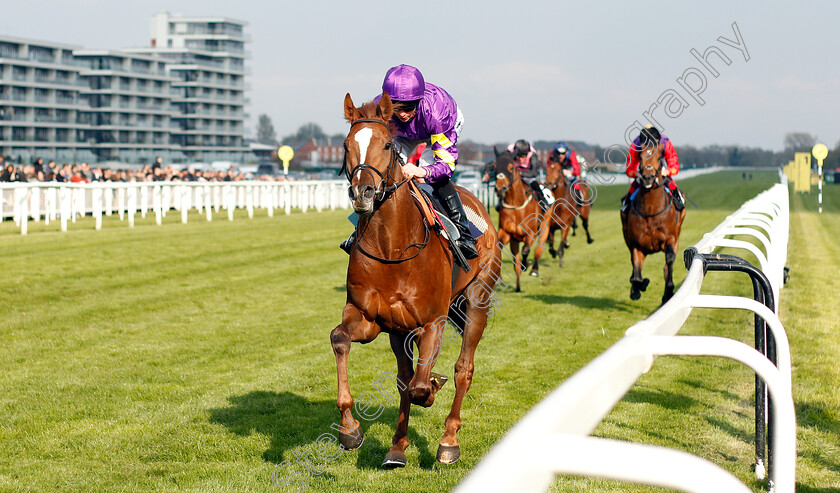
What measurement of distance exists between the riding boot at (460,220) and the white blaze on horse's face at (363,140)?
3.66ft

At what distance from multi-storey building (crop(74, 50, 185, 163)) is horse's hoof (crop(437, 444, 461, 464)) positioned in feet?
326

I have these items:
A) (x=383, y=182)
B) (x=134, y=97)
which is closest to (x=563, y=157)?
(x=383, y=182)

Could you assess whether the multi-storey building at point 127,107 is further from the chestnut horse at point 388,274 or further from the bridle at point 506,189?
the chestnut horse at point 388,274

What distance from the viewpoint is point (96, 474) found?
422cm

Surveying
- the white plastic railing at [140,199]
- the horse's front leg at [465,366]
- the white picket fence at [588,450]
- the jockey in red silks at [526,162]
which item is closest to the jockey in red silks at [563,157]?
the jockey in red silks at [526,162]

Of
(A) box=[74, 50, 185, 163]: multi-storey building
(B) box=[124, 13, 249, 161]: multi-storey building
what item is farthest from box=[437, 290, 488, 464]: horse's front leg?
(B) box=[124, 13, 249, 161]: multi-storey building

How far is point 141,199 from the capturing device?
2123 cm

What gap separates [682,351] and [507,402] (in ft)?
12.0

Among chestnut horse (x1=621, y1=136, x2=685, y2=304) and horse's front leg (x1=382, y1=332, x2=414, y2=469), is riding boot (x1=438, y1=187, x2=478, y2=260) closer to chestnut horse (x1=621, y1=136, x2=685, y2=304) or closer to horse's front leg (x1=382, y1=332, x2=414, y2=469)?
horse's front leg (x1=382, y1=332, x2=414, y2=469)

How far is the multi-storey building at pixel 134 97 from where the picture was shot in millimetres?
89312

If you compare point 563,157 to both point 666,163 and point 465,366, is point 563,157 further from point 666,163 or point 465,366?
point 465,366

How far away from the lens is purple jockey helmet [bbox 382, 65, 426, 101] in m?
4.37

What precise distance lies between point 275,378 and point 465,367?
1.99 metres

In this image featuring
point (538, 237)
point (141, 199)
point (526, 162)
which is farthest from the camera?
point (141, 199)
